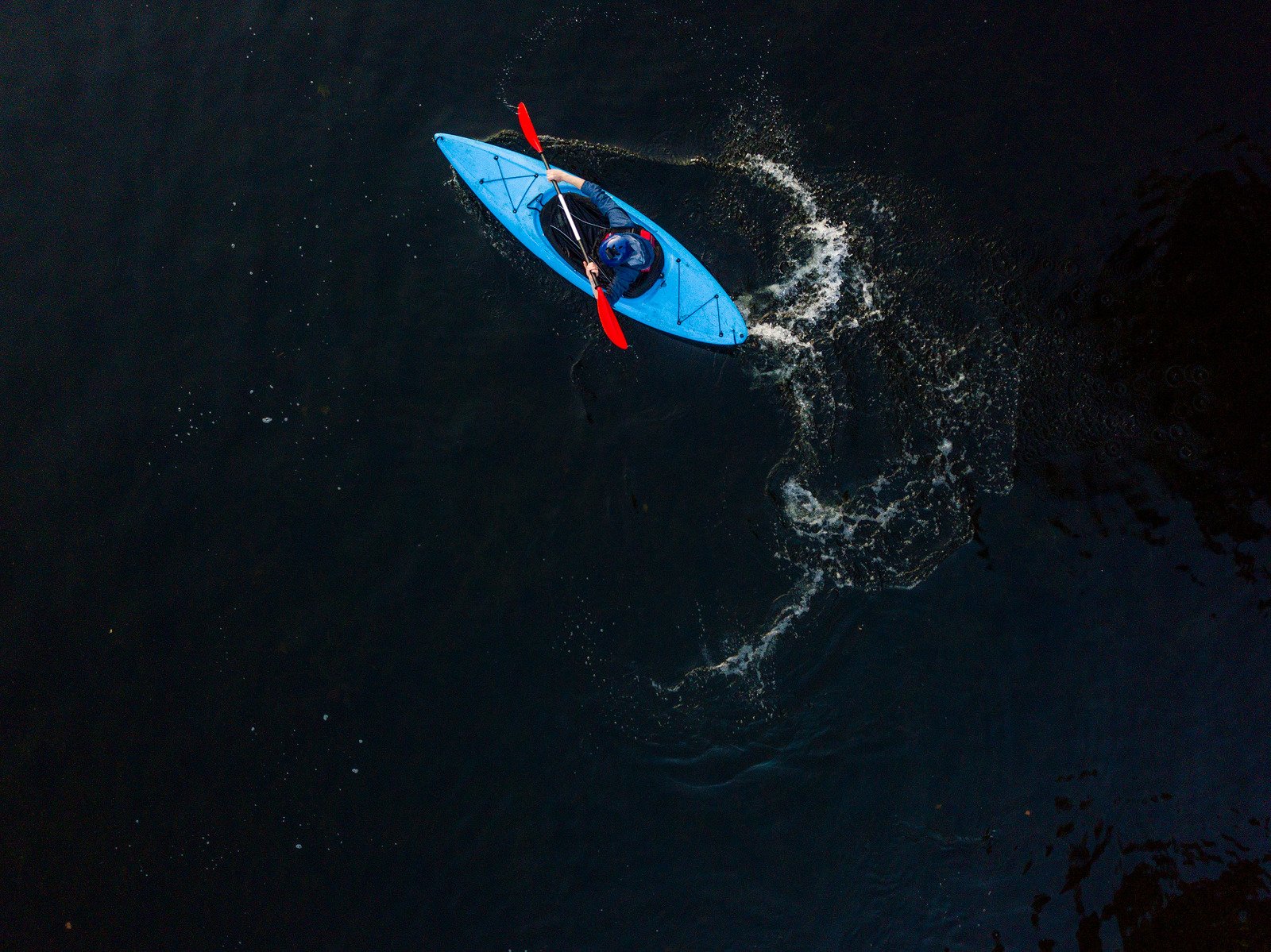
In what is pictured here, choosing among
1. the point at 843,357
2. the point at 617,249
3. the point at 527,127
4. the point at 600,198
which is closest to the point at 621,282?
the point at 617,249

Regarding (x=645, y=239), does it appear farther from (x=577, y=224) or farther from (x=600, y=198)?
(x=577, y=224)

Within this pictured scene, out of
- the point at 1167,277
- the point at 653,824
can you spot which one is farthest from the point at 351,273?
the point at 1167,277

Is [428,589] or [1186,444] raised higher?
[428,589]

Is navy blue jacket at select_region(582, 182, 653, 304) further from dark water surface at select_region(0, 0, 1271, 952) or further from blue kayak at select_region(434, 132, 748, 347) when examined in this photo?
dark water surface at select_region(0, 0, 1271, 952)

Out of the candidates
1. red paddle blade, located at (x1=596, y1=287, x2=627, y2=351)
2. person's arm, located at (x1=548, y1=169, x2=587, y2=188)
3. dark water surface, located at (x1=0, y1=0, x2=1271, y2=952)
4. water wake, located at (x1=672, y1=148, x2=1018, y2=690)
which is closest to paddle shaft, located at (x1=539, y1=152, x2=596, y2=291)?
person's arm, located at (x1=548, y1=169, x2=587, y2=188)

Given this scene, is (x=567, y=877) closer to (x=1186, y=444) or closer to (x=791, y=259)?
(x=791, y=259)

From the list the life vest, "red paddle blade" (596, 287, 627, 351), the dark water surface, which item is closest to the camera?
the dark water surface
